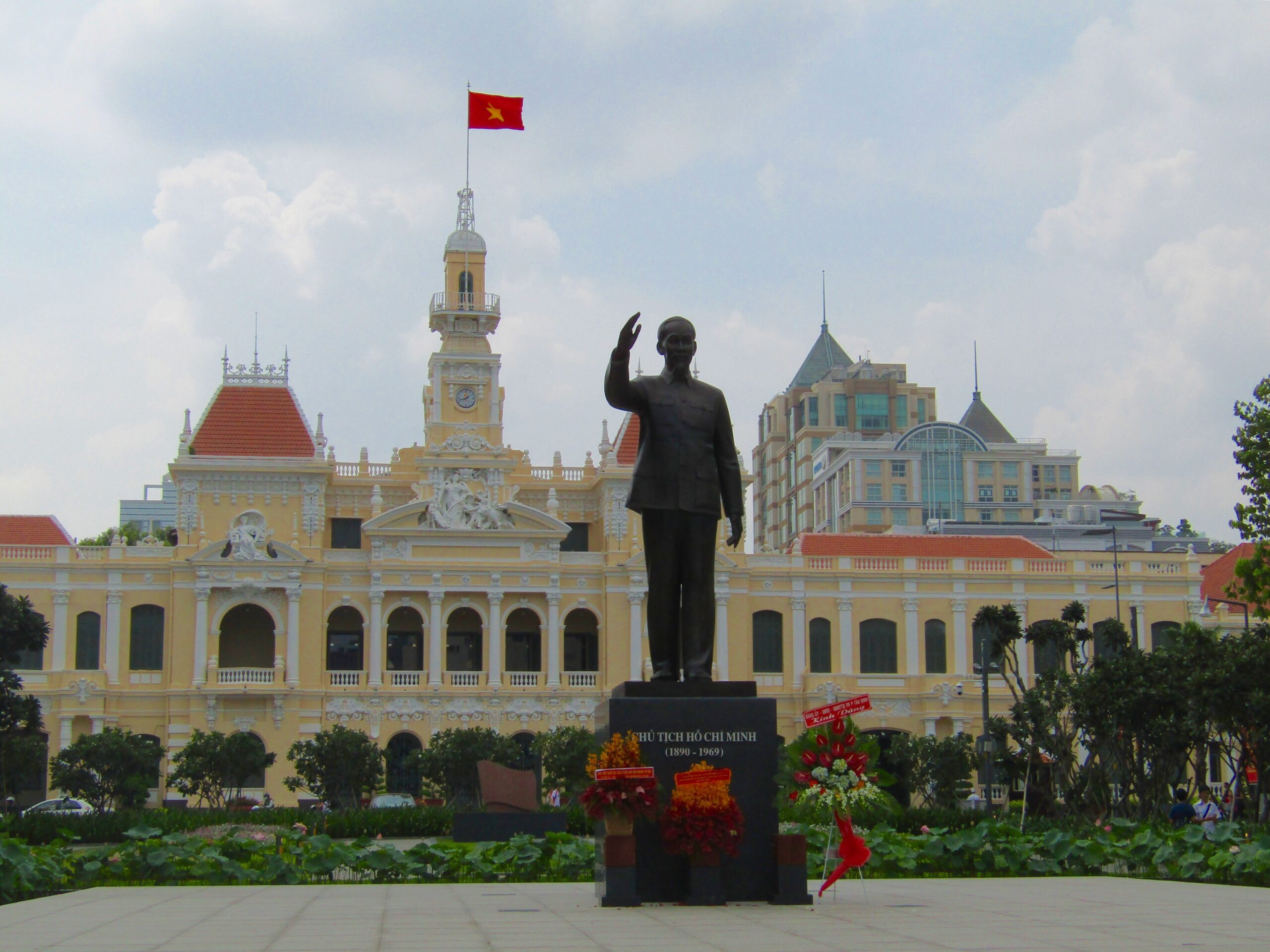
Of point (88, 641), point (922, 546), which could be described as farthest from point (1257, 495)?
point (88, 641)

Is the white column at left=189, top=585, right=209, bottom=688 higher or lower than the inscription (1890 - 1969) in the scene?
higher

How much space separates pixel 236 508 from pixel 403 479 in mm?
6065

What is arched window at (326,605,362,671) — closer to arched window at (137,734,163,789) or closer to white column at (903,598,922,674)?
arched window at (137,734,163,789)

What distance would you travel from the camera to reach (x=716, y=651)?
5512 centimetres

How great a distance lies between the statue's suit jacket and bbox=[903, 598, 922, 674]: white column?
4373cm

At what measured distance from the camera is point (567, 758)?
44375 mm

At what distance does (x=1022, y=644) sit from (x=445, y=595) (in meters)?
20.6

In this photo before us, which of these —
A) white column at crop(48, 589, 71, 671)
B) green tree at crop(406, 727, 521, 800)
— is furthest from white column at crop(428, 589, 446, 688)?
white column at crop(48, 589, 71, 671)

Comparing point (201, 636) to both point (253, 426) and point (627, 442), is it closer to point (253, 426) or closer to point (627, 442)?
point (253, 426)

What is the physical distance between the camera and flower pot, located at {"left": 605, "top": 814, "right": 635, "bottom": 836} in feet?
43.4

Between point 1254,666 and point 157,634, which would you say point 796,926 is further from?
point 157,634

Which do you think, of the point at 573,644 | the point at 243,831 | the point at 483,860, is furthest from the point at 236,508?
the point at 483,860

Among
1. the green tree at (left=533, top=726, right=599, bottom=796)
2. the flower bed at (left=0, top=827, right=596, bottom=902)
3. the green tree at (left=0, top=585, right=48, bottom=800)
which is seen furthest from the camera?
the green tree at (left=533, top=726, right=599, bottom=796)

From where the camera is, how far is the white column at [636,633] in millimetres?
55875
